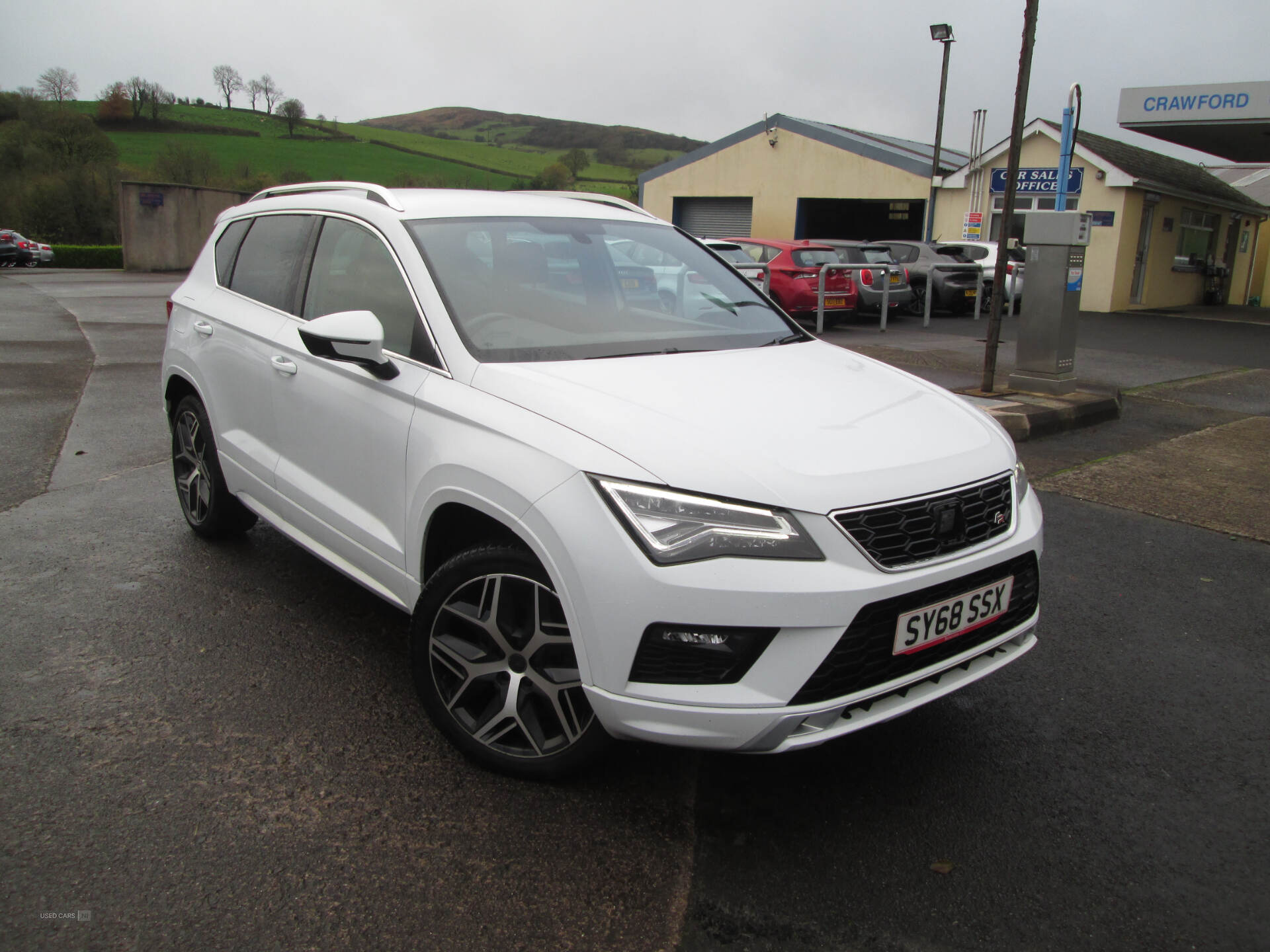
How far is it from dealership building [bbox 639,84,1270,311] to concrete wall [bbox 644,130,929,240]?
0.04 metres

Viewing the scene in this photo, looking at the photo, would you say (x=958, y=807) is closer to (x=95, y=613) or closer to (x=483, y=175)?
(x=95, y=613)

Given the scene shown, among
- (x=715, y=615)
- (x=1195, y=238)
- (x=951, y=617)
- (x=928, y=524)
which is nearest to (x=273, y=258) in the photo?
(x=715, y=615)

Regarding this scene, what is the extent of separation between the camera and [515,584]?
264 centimetres

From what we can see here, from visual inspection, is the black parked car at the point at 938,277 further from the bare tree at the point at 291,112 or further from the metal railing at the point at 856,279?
the bare tree at the point at 291,112

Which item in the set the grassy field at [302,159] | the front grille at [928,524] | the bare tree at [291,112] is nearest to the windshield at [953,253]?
the front grille at [928,524]

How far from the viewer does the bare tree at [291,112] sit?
3103 inches

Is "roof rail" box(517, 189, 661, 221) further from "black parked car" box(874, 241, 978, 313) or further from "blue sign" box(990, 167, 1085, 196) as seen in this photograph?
"blue sign" box(990, 167, 1085, 196)

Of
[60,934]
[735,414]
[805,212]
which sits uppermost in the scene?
[805,212]

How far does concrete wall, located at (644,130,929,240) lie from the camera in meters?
27.6

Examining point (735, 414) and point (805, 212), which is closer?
point (735, 414)

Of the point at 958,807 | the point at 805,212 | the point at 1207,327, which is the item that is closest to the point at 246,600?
the point at 958,807

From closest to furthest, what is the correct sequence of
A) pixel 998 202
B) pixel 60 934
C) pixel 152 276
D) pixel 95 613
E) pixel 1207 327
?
pixel 60 934, pixel 95 613, pixel 1207 327, pixel 998 202, pixel 152 276

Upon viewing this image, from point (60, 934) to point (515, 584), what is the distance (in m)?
1.29

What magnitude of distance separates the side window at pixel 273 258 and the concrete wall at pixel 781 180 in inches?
990
